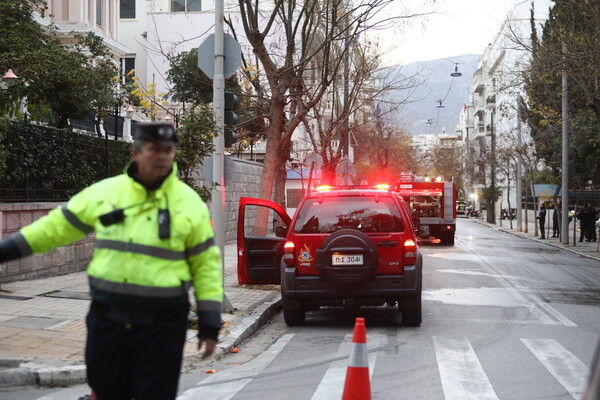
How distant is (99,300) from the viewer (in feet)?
11.9

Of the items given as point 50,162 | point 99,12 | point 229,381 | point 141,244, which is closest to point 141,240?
point 141,244

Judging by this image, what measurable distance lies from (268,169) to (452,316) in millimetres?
5412

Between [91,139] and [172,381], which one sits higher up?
[91,139]

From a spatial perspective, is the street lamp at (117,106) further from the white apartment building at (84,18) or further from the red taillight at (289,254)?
the white apartment building at (84,18)

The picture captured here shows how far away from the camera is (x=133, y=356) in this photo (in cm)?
359

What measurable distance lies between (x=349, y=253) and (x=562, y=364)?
10.00 feet

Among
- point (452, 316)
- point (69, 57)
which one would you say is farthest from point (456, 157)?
point (452, 316)

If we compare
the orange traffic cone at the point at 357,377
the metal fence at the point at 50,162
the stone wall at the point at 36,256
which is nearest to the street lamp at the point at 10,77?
the metal fence at the point at 50,162

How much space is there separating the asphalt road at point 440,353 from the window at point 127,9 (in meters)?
40.4

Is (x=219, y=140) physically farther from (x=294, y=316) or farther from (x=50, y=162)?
(x=50, y=162)

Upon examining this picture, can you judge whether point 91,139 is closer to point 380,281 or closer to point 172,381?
point 380,281

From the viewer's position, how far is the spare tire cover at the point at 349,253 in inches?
388

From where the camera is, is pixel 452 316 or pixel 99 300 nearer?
pixel 99 300

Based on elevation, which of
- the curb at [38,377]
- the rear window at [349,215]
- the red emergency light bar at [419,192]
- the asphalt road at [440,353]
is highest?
the red emergency light bar at [419,192]
